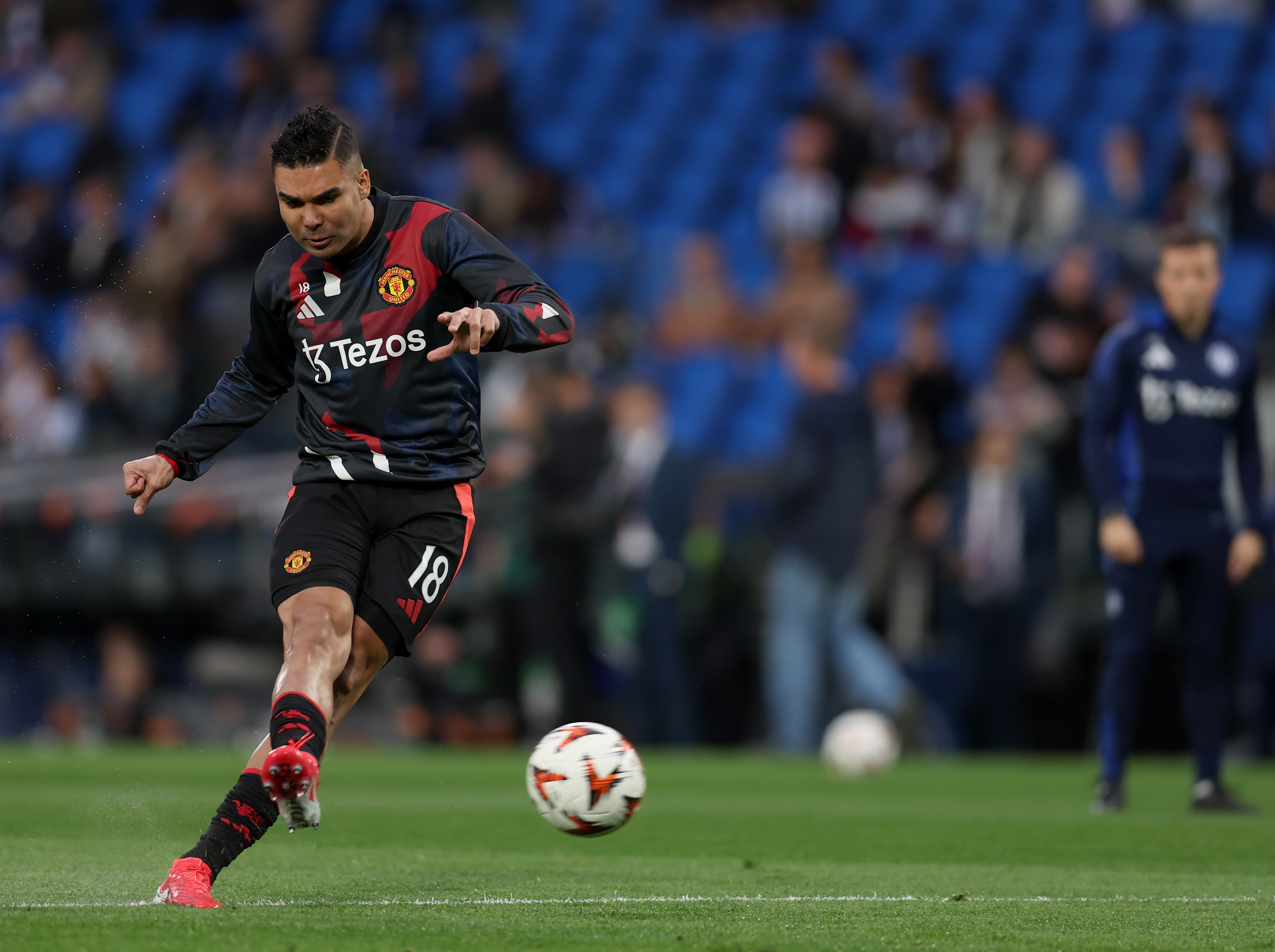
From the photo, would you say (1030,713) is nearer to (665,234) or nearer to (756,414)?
(756,414)

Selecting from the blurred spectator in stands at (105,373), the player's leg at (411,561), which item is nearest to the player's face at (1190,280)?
the player's leg at (411,561)

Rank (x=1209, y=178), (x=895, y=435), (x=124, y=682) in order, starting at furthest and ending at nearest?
(x=124, y=682) < (x=1209, y=178) < (x=895, y=435)

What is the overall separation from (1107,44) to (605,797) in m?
13.5

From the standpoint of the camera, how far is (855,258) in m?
15.7

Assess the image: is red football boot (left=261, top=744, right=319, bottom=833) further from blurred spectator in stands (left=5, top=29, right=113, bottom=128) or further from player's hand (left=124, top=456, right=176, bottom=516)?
blurred spectator in stands (left=5, top=29, right=113, bottom=128)

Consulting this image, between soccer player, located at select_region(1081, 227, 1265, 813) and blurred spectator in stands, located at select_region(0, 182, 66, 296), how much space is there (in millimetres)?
12204

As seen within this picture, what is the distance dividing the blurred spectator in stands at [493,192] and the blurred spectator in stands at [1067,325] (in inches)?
196

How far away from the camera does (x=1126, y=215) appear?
47.2 feet

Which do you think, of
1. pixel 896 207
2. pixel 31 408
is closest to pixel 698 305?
pixel 896 207

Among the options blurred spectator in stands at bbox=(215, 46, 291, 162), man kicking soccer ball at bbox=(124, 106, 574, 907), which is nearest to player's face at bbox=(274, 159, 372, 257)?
man kicking soccer ball at bbox=(124, 106, 574, 907)

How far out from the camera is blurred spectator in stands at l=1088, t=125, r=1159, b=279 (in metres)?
14.1

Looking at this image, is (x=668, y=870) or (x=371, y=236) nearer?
(x=371, y=236)

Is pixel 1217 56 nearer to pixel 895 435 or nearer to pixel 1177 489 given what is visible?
pixel 895 435

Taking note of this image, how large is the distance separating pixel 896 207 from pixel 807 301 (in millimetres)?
2028
